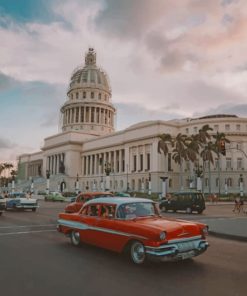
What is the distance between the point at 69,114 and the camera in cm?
12356

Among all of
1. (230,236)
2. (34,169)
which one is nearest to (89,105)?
(34,169)

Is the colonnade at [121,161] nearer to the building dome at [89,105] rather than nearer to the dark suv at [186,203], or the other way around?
the building dome at [89,105]

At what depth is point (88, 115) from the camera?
393 ft

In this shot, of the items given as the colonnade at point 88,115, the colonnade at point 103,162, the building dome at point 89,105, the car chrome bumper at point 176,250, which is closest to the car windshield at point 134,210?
the car chrome bumper at point 176,250

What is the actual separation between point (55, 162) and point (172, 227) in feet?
362

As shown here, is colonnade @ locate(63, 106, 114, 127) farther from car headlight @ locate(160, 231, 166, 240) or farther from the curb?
car headlight @ locate(160, 231, 166, 240)

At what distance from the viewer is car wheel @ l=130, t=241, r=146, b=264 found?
834 cm

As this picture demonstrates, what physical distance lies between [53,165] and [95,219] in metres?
109

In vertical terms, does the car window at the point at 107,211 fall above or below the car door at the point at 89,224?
above

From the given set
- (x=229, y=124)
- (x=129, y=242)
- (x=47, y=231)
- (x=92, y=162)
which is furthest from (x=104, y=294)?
(x=92, y=162)

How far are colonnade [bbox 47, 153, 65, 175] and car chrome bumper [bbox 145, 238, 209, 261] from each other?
104 m

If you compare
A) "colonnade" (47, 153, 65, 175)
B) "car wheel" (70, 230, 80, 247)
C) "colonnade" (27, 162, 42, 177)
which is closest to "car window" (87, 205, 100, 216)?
"car wheel" (70, 230, 80, 247)

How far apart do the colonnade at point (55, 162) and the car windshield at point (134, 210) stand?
336 feet

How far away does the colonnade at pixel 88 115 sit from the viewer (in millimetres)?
119500
